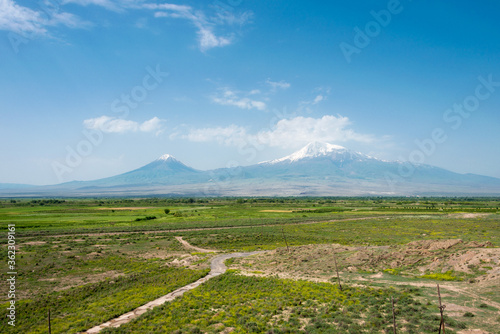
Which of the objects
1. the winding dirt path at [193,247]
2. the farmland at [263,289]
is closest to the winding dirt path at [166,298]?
the farmland at [263,289]

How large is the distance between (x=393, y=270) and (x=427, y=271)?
9.90 feet

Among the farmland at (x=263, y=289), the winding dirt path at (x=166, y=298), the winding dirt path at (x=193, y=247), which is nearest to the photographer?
the farmland at (x=263, y=289)

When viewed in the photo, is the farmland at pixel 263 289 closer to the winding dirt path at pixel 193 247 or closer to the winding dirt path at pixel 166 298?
the winding dirt path at pixel 166 298

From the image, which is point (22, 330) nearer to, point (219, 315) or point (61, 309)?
point (61, 309)

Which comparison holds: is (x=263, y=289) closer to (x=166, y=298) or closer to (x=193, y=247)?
(x=166, y=298)

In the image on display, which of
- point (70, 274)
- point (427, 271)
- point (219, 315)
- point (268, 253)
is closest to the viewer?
point (219, 315)

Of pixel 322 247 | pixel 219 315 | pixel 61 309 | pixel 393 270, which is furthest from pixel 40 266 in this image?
pixel 393 270

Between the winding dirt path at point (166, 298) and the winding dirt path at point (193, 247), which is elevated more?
the winding dirt path at point (166, 298)

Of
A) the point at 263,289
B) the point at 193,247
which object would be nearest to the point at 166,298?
the point at 263,289

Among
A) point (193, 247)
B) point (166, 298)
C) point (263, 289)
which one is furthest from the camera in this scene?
point (193, 247)

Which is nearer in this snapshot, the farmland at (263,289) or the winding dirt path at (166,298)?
the farmland at (263,289)

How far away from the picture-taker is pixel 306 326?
682 inches

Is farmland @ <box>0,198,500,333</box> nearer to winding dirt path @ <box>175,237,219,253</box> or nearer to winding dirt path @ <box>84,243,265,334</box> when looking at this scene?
winding dirt path @ <box>84,243,265,334</box>

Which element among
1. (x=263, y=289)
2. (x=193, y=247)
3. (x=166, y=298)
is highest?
(x=263, y=289)
